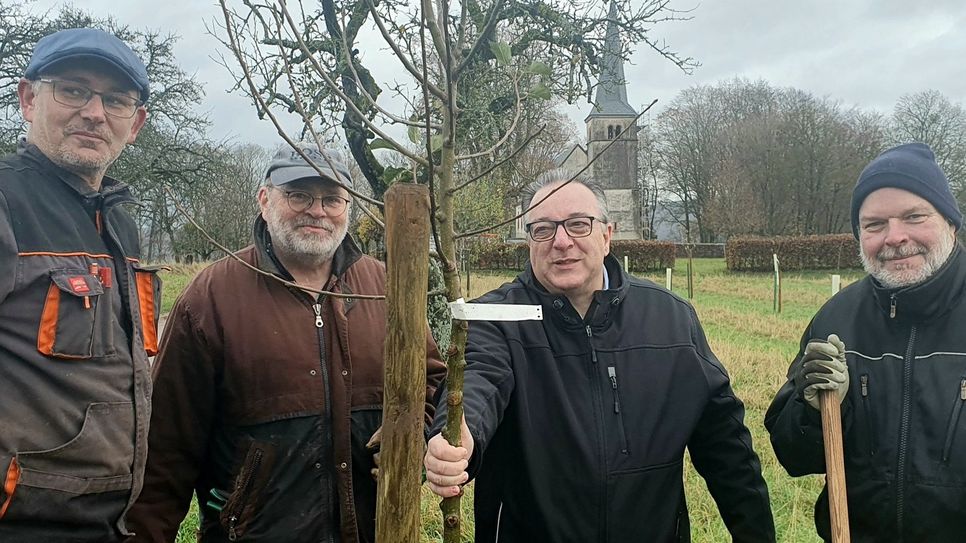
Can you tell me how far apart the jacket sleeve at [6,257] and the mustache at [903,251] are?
2.97 meters

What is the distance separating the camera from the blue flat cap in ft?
6.47

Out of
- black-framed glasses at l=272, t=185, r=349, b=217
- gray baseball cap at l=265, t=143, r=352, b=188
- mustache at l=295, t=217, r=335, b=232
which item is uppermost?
gray baseball cap at l=265, t=143, r=352, b=188

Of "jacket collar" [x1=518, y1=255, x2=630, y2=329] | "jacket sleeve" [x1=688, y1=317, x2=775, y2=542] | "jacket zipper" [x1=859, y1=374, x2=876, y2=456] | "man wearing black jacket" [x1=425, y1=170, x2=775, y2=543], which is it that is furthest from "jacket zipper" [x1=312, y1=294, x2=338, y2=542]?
"jacket zipper" [x1=859, y1=374, x2=876, y2=456]

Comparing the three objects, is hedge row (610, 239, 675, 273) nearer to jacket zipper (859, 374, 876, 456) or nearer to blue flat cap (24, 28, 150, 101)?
jacket zipper (859, 374, 876, 456)

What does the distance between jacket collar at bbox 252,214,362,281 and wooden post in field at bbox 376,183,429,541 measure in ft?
3.99

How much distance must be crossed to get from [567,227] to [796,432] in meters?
1.25

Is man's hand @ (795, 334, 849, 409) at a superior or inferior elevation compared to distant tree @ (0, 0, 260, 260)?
inferior

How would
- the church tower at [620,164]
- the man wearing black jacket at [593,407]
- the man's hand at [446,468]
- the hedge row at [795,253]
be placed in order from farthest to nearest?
the church tower at [620,164] < the hedge row at [795,253] < the man wearing black jacket at [593,407] < the man's hand at [446,468]

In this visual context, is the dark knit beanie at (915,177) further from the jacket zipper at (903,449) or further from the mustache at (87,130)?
the mustache at (87,130)

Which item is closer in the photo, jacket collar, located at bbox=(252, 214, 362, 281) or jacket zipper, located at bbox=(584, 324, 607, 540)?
jacket zipper, located at bbox=(584, 324, 607, 540)

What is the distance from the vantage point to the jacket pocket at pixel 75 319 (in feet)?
5.68

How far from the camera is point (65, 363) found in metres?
1.76

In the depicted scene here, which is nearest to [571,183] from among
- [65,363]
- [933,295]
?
[933,295]

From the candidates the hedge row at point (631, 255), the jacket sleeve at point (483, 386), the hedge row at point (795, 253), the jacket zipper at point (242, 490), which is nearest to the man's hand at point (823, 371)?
the jacket sleeve at point (483, 386)
